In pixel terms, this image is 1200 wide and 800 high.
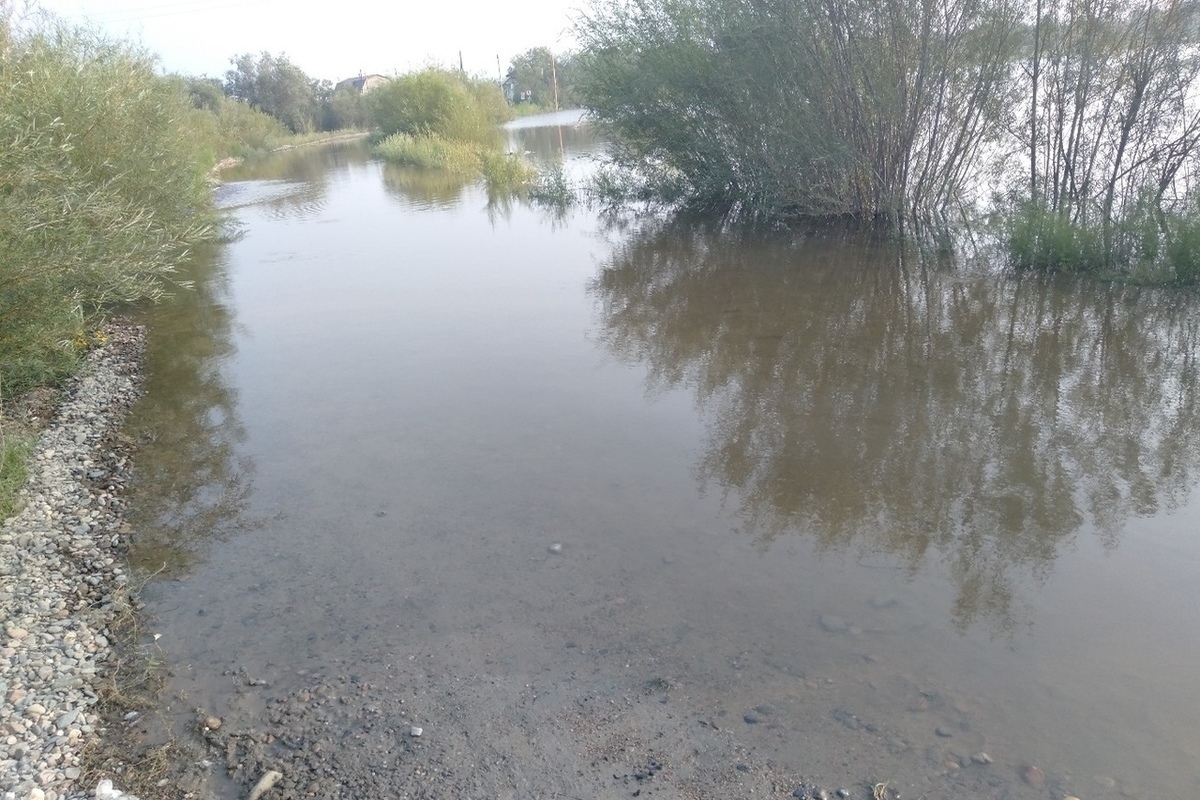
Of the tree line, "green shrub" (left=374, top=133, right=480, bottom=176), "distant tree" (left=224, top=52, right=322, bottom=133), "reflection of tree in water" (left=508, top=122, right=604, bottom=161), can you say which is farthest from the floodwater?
"distant tree" (left=224, top=52, right=322, bottom=133)

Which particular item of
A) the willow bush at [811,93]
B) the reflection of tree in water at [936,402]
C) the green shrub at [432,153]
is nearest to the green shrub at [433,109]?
the green shrub at [432,153]

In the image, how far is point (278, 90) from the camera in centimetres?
6538

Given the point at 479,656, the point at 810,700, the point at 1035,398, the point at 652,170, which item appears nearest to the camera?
the point at 810,700

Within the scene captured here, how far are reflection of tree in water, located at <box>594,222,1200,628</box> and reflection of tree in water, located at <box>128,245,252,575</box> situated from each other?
367 cm

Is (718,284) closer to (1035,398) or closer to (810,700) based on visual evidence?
(1035,398)

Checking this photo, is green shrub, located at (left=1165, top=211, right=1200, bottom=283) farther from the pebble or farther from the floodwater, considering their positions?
the pebble

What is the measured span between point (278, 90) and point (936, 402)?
67684 mm

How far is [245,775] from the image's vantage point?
3.80 meters

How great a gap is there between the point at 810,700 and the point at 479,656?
5.55ft

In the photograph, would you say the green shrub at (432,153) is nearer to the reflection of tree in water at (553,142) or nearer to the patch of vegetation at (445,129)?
the patch of vegetation at (445,129)

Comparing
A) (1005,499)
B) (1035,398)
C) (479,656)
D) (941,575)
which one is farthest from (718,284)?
A: (479,656)

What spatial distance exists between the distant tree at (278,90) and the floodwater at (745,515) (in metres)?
59.1

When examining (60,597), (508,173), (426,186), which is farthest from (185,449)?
(426,186)

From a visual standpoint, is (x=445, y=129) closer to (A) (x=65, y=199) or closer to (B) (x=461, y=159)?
(B) (x=461, y=159)
